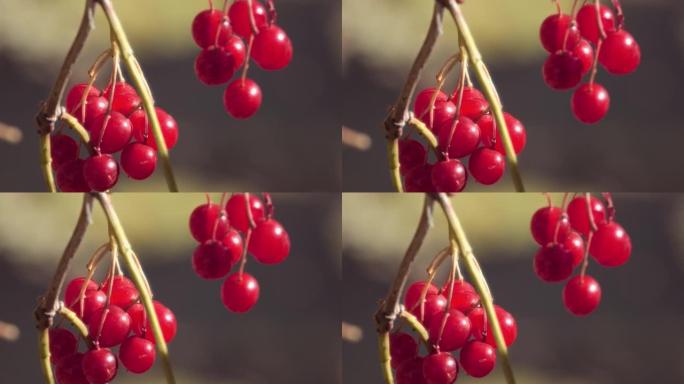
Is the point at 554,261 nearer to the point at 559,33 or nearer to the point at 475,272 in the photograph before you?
the point at 475,272

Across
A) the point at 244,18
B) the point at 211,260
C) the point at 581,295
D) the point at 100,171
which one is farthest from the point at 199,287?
the point at 581,295

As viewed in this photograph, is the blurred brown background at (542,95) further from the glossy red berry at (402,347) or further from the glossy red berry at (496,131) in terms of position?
the glossy red berry at (402,347)

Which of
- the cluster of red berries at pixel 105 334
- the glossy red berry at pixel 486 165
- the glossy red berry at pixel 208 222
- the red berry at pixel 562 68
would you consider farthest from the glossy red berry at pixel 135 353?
the red berry at pixel 562 68

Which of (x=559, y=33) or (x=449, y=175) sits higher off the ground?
(x=559, y=33)

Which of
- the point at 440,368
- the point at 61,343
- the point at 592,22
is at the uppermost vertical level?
the point at 592,22

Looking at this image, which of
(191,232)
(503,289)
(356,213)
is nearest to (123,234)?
(191,232)

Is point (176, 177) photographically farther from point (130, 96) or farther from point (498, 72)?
point (498, 72)

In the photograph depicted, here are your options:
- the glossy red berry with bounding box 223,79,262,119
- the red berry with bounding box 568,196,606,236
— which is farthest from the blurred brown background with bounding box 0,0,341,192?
the red berry with bounding box 568,196,606,236
